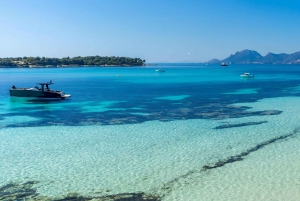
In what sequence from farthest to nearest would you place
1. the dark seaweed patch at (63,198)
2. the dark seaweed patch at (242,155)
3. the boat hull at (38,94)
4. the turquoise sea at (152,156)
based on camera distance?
the boat hull at (38,94) → the dark seaweed patch at (242,155) → the turquoise sea at (152,156) → the dark seaweed patch at (63,198)

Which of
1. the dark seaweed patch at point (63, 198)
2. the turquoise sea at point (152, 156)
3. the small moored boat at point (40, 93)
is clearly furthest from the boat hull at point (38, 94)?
the dark seaweed patch at point (63, 198)

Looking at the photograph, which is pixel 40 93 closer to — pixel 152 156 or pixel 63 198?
pixel 152 156

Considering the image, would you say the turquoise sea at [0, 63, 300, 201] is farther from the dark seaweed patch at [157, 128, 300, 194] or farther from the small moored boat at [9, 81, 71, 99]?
the small moored boat at [9, 81, 71, 99]

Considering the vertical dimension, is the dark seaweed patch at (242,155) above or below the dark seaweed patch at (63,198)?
above

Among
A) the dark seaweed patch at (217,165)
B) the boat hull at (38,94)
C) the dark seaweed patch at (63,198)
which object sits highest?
the boat hull at (38,94)

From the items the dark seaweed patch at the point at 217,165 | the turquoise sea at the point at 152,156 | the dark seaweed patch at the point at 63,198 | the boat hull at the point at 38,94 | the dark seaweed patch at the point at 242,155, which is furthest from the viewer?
the boat hull at the point at 38,94

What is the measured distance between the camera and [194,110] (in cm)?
3184

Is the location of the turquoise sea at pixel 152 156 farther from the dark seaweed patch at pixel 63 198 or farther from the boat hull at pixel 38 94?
the boat hull at pixel 38 94

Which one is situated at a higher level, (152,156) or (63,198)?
(152,156)

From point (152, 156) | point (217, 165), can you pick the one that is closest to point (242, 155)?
point (217, 165)

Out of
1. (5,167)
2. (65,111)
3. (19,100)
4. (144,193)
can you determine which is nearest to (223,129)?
(144,193)

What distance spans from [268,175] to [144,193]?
561 centimetres

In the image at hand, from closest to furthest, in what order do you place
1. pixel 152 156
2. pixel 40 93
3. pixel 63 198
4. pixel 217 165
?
pixel 63 198, pixel 217 165, pixel 152 156, pixel 40 93

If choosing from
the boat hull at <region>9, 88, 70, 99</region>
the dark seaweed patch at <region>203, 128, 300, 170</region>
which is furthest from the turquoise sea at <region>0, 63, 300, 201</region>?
the boat hull at <region>9, 88, 70, 99</region>
